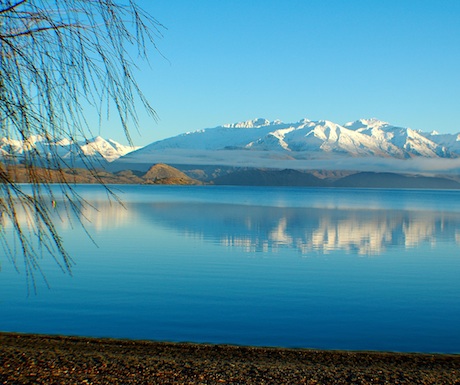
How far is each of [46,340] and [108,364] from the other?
116 inches

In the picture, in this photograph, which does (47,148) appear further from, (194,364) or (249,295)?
(249,295)

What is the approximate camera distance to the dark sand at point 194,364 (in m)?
7.76

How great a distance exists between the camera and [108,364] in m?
8.41

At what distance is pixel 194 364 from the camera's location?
344 inches

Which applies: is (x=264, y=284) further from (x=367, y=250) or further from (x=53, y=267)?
(x=367, y=250)

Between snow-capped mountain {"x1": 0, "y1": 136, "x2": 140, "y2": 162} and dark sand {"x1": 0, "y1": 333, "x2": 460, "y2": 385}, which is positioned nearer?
snow-capped mountain {"x1": 0, "y1": 136, "x2": 140, "y2": 162}

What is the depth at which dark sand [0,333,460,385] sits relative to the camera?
25.5 feet

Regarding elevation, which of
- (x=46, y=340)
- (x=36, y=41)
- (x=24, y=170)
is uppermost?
(x=36, y=41)

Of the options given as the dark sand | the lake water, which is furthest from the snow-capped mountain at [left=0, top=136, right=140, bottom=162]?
the dark sand

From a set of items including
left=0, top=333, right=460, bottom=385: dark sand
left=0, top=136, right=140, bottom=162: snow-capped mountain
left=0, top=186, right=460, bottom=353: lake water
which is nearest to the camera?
left=0, top=136, right=140, bottom=162: snow-capped mountain

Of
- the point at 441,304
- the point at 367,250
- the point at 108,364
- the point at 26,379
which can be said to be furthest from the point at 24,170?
the point at 367,250

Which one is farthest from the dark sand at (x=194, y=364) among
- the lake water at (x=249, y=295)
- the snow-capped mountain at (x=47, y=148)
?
the snow-capped mountain at (x=47, y=148)

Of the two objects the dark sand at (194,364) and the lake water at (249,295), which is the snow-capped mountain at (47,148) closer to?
the lake water at (249,295)

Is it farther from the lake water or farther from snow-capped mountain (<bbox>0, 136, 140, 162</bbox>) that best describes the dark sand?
snow-capped mountain (<bbox>0, 136, 140, 162</bbox>)
